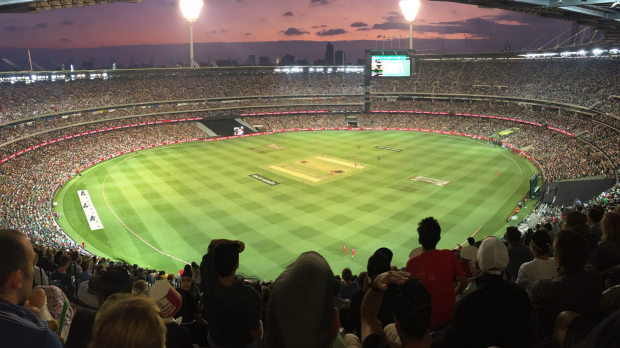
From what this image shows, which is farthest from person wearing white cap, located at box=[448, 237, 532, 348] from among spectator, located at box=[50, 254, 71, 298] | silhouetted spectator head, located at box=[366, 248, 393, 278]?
spectator, located at box=[50, 254, 71, 298]

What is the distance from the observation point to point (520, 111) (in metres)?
70.6

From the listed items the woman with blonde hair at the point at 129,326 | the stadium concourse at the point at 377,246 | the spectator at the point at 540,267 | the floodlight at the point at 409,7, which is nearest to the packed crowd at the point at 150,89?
the stadium concourse at the point at 377,246

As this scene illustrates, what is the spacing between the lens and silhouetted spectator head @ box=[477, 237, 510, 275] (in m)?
4.28

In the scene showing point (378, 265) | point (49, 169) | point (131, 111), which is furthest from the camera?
point (131, 111)

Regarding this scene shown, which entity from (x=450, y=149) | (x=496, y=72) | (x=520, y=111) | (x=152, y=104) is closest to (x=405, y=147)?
(x=450, y=149)

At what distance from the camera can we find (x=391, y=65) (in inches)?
3344

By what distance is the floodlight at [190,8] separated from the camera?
74.2 meters

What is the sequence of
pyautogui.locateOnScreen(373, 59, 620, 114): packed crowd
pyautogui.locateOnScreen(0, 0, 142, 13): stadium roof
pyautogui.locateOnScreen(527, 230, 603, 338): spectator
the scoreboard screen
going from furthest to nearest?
the scoreboard screen → pyautogui.locateOnScreen(373, 59, 620, 114): packed crowd → pyautogui.locateOnScreen(0, 0, 142, 13): stadium roof → pyautogui.locateOnScreen(527, 230, 603, 338): spectator

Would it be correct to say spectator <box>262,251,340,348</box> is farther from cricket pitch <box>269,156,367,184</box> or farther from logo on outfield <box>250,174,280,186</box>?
cricket pitch <box>269,156,367,184</box>

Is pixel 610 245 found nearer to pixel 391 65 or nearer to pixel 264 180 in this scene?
pixel 264 180

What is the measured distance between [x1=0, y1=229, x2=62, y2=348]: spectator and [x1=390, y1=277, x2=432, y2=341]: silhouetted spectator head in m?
2.54

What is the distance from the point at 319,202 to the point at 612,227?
31.1 m

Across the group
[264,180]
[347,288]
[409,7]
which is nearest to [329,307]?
[347,288]

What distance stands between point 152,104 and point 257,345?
3189 inches
